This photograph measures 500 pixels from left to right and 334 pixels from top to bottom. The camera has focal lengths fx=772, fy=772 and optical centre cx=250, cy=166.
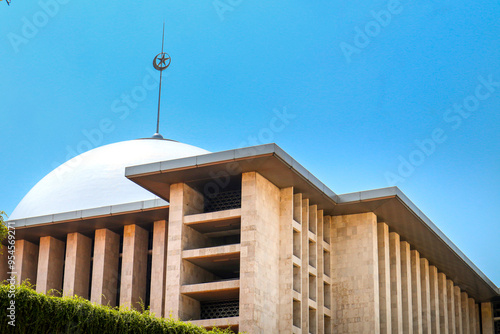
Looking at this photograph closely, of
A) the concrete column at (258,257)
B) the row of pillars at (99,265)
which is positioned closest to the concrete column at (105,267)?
the row of pillars at (99,265)

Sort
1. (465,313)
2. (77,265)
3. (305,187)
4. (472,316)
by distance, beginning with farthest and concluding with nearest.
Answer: (472,316) < (465,313) < (77,265) < (305,187)

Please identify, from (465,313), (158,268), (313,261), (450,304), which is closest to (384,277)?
(313,261)

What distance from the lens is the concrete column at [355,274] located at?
3200cm

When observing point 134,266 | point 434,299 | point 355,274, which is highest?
point 134,266

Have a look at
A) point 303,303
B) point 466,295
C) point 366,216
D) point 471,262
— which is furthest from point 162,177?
point 466,295

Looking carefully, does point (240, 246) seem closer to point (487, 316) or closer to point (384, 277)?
point (384, 277)

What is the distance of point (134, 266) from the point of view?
32875 mm

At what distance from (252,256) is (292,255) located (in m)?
2.34

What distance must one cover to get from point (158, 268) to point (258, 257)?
5943mm

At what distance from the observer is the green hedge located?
60.0 ft

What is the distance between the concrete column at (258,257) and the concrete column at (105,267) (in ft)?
26.1

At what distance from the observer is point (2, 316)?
18.0 meters

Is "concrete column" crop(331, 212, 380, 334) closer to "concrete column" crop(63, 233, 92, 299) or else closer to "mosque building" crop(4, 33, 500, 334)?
"mosque building" crop(4, 33, 500, 334)

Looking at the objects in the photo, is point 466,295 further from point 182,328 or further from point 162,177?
point 182,328
